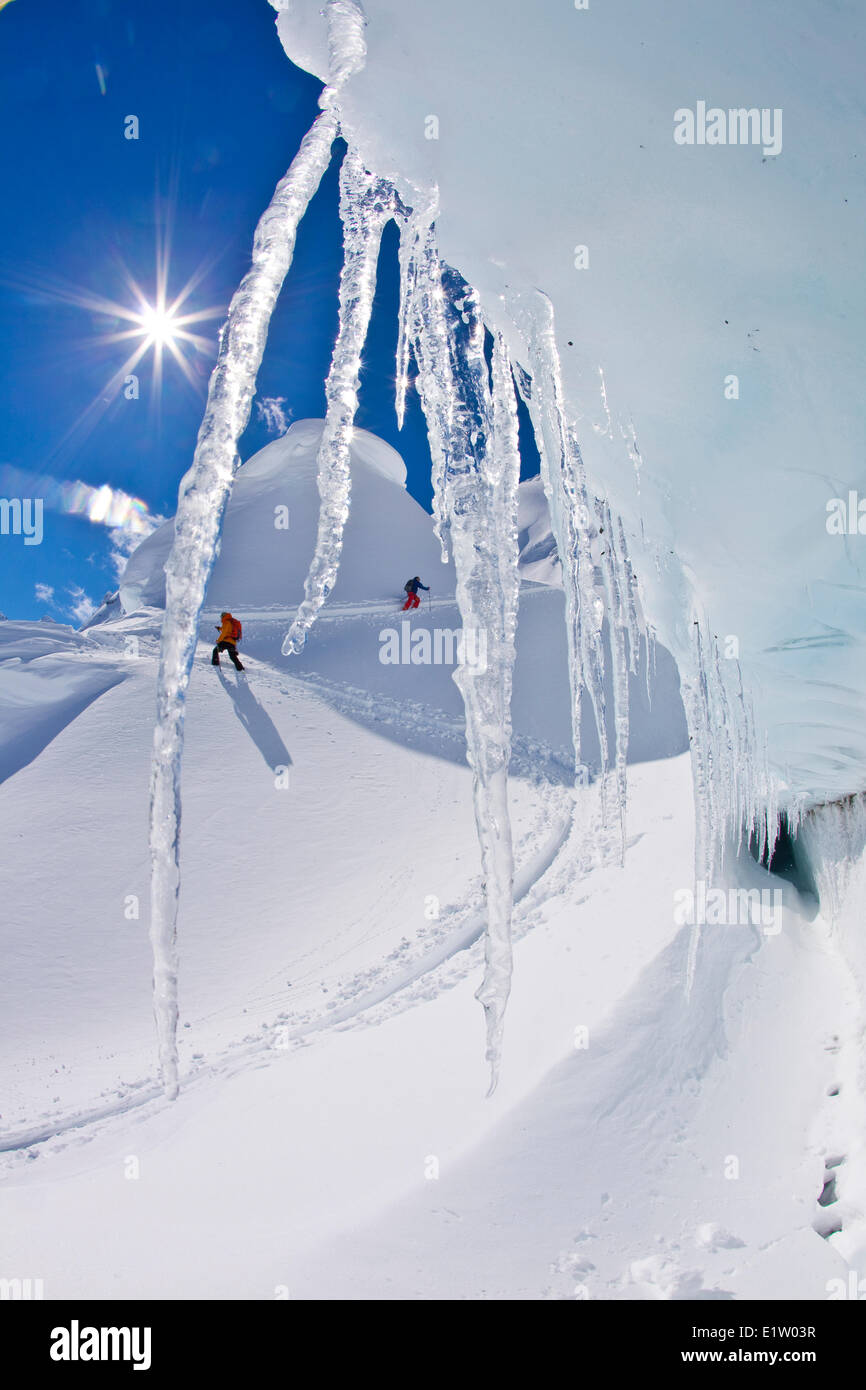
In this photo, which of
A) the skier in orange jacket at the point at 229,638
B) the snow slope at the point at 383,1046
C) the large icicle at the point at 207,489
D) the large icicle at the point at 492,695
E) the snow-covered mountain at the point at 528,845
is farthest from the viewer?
the skier in orange jacket at the point at 229,638

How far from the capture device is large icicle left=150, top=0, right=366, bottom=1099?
253cm

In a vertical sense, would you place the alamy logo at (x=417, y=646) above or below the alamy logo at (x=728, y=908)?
above

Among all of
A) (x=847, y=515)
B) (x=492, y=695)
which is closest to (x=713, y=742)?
(x=847, y=515)

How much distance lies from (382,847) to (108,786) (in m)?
3.77

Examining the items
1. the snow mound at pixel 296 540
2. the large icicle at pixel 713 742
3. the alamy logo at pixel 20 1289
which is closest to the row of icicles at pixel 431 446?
the alamy logo at pixel 20 1289

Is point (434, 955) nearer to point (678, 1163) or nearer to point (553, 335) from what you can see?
point (678, 1163)

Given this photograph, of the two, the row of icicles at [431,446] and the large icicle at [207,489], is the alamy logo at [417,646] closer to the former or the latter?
the row of icicles at [431,446]

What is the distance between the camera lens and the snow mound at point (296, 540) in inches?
881

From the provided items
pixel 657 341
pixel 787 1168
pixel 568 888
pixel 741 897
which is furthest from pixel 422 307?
pixel 741 897

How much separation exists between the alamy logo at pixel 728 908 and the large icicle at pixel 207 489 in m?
4.86

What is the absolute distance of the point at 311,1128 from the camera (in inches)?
167

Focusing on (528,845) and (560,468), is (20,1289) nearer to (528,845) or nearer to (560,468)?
(560,468)

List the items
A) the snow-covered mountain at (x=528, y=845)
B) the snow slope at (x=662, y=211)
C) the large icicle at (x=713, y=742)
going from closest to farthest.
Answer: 1. the snow slope at (x=662, y=211)
2. the snow-covered mountain at (x=528, y=845)
3. the large icicle at (x=713, y=742)

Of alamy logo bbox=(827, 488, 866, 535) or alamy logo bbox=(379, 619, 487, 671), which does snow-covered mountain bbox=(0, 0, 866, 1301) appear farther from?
alamy logo bbox=(379, 619, 487, 671)
